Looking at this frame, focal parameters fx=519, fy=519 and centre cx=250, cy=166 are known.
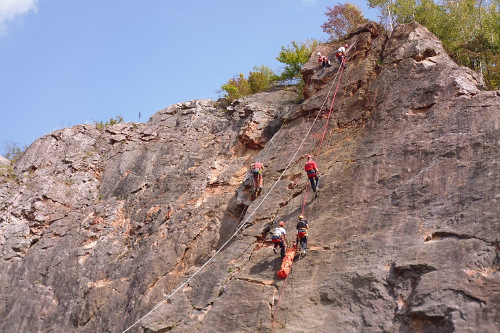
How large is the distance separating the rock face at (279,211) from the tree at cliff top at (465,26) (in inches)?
163

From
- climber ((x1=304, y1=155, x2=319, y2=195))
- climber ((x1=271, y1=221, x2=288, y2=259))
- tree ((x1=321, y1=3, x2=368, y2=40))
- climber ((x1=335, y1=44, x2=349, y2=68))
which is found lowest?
climber ((x1=271, y1=221, x2=288, y2=259))

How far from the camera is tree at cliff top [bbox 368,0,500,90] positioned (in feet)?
73.4

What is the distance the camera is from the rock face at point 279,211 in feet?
39.6

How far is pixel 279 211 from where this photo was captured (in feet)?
54.0

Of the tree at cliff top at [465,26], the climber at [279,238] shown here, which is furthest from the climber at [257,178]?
the tree at cliff top at [465,26]

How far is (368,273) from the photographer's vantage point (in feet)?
40.6

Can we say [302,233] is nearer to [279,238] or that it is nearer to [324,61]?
[279,238]

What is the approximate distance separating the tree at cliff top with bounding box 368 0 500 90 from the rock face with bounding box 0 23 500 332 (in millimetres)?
4129

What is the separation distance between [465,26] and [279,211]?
14547mm

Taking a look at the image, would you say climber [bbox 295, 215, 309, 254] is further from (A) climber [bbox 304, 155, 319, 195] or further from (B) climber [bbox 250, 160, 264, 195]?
(B) climber [bbox 250, 160, 264, 195]

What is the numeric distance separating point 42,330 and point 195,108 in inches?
492

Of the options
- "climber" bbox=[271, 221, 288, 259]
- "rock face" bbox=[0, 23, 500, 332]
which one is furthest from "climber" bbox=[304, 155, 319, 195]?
"climber" bbox=[271, 221, 288, 259]

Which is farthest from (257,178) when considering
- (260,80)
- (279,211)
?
(260,80)

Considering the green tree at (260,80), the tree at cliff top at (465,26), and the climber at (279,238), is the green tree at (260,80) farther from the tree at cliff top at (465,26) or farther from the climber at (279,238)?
the climber at (279,238)
